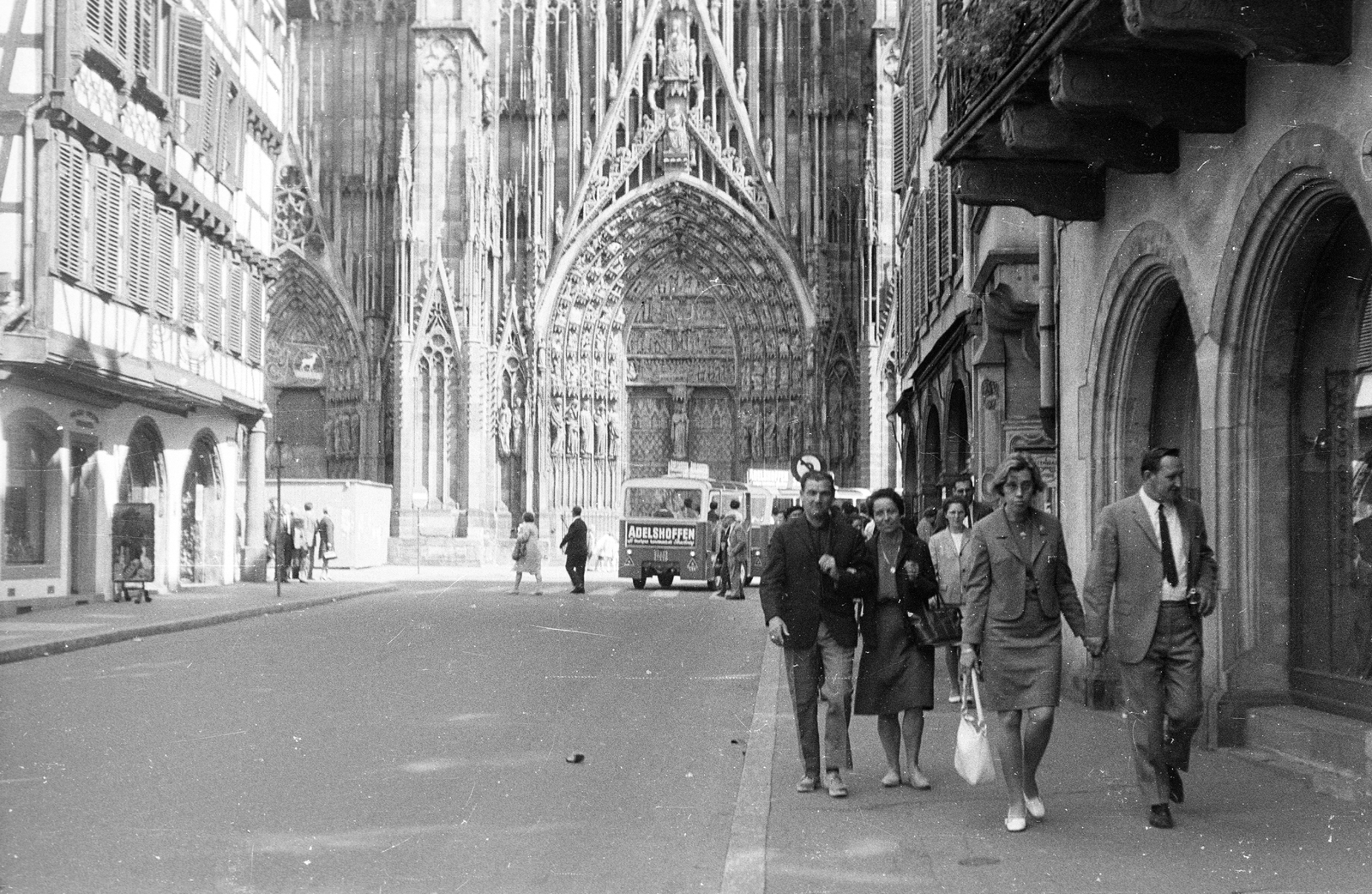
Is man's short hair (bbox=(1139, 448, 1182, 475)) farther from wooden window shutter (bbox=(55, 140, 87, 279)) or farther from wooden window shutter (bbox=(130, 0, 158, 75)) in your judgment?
wooden window shutter (bbox=(130, 0, 158, 75))

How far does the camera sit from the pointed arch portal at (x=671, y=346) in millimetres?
50688

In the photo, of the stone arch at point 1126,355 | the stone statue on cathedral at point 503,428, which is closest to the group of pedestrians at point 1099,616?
the stone arch at point 1126,355

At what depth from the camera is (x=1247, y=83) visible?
33.7ft

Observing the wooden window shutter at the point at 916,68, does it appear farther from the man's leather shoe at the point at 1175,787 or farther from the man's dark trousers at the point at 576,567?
the man's leather shoe at the point at 1175,787

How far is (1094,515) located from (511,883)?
7792 mm

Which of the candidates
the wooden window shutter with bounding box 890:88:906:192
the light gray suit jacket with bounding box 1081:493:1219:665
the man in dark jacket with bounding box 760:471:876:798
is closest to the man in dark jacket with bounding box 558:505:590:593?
the wooden window shutter with bounding box 890:88:906:192

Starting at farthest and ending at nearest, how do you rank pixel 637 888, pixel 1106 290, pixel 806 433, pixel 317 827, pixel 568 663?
pixel 806 433 → pixel 568 663 → pixel 1106 290 → pixel 317 827 → pixel 637 888

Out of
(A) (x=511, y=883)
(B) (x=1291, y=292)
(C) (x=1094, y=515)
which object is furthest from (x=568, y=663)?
(A) (x=511, y=883)

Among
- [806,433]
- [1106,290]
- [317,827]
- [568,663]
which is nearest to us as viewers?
[317,827]

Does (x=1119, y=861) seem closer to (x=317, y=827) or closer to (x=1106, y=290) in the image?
(x=317, y=827)

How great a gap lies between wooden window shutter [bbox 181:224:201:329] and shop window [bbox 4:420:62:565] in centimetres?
601

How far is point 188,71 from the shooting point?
29.1m

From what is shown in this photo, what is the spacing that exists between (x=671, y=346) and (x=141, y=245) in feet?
88.5

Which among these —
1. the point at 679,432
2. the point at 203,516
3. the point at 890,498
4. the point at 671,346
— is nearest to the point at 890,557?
the point at 890,498
